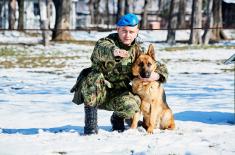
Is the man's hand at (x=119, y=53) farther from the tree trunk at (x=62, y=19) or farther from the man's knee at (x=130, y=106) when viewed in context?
the tree trunk at (x=62, y=19)

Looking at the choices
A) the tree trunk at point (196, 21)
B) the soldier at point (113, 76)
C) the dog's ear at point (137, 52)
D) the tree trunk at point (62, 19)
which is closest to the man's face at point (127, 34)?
the soldier at point (113, 76)

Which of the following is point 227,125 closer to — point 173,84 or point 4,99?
point 4,99

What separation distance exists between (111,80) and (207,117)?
238cm

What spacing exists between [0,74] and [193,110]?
7.71 m

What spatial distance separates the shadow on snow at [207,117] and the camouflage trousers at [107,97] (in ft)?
5.96

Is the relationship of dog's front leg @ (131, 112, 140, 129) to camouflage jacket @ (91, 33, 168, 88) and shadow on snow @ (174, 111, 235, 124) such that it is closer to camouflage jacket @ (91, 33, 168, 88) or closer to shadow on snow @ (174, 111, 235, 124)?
camouflage jacket @ (91, 33, 168, 88)

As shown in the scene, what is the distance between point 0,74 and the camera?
14695 millimetres

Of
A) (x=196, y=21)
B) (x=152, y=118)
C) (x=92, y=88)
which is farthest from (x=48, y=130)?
(x=196, y=21)

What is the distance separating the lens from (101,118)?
7.49 m

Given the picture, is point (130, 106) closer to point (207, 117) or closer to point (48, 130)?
point (48, 130)

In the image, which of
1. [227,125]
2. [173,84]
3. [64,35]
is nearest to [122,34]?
[227,125]

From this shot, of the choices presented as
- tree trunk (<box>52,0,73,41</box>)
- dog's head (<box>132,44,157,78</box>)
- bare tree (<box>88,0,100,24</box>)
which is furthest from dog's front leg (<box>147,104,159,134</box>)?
bare tree (<box>88,0,100,24</box>)

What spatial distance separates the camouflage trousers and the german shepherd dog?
102mm

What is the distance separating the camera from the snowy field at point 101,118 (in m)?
4.96
